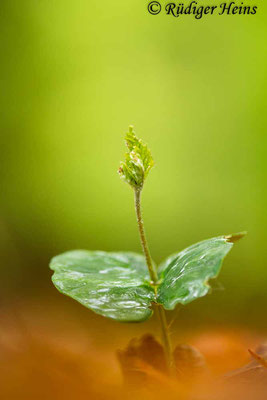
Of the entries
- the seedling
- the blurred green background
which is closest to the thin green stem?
the seedling

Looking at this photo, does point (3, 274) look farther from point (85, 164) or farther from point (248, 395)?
point (248, 395)

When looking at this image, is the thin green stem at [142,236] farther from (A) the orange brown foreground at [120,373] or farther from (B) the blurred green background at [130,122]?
(B) the blurred green background at [130,122]

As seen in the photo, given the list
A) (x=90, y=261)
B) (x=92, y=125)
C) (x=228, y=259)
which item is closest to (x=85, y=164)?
(x=92, y=125)

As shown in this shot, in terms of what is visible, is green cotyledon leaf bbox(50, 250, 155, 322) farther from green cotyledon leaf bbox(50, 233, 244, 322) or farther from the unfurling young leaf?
the unfurling young leaf

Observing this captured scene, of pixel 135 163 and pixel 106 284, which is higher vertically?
pixel 135 163

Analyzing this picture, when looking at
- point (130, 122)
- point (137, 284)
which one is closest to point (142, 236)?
point (137, 284)

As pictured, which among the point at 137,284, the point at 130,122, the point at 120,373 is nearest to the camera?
the point at 120,373

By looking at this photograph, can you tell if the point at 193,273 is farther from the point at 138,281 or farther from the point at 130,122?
the point at 130,122
